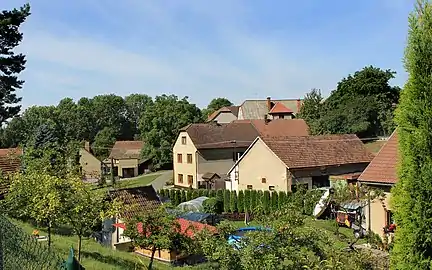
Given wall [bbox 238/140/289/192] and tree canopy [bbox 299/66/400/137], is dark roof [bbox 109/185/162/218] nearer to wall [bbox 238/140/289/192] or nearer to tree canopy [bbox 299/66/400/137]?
wall [bbox 238/140/289/192]

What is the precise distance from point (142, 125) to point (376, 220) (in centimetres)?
4673

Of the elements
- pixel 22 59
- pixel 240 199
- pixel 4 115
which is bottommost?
pixel 240 199

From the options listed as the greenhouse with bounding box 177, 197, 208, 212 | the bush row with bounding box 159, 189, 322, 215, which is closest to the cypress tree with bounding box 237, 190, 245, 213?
the bush row with bounding box 159, 189, 322, 215

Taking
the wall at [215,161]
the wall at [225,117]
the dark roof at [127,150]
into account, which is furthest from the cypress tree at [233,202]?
the wall at [225,117]

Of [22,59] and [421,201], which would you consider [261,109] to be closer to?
Answer: [22,59]

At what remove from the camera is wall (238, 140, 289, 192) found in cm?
3173

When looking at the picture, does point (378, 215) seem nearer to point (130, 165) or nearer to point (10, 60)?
point (10, 60)

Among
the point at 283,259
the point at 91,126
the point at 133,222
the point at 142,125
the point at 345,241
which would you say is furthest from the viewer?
the point at 91,126

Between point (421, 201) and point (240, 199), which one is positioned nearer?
point (421, 201)

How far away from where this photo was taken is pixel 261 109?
80.4 metres

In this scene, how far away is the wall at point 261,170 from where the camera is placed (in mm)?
31734

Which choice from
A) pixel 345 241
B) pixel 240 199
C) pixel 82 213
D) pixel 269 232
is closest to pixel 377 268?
pixel 269 232

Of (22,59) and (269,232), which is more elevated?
(22,59)

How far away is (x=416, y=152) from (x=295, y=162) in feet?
87.2
